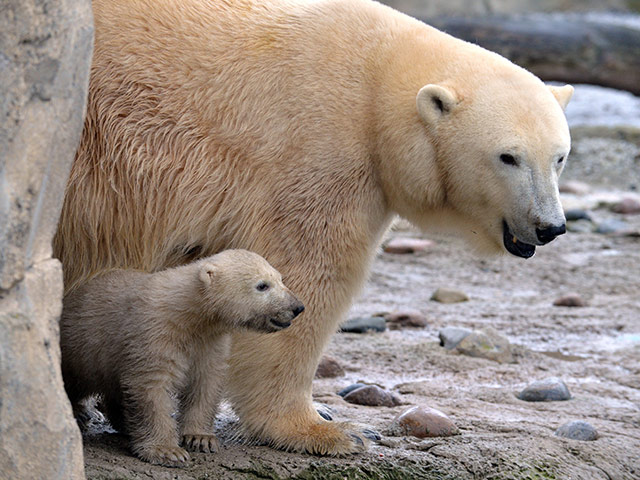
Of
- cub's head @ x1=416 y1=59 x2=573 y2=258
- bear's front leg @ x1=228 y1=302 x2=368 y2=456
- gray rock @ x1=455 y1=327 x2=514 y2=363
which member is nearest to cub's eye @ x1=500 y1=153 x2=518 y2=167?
cub's head @ x1=416 y1=59 x2=573 y2=258

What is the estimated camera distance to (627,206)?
9961 millimetres

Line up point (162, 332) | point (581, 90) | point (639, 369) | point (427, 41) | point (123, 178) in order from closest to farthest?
point (162, 332) → point (123, 178) → point (427, 41) → point (639, 369) → point (581, 90)

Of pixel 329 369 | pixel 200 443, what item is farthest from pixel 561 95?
pixel 200 443

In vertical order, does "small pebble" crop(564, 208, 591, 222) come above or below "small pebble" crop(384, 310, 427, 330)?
below

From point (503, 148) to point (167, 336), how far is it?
4.89 feet

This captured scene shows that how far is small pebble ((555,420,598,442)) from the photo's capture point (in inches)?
169

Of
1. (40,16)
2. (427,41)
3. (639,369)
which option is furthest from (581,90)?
(40,16)

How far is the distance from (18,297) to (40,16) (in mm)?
699

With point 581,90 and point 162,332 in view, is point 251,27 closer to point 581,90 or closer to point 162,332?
point 162,332

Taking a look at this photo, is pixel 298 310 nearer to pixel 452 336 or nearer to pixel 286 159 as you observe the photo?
pixel 286 159

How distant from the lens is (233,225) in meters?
3.93

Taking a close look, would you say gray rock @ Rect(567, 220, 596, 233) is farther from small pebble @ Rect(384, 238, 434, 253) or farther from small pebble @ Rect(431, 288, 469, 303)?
small pebble @ Rect(431, 288, 469, 303)

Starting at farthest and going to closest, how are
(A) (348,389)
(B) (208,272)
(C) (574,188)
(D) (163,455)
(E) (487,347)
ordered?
(C) (574,188)
(E) (487,347)
(A) (348,389)
(B) (208,272)
(D) (163,455)

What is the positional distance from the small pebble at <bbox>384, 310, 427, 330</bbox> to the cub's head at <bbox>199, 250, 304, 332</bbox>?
288 centimetres
